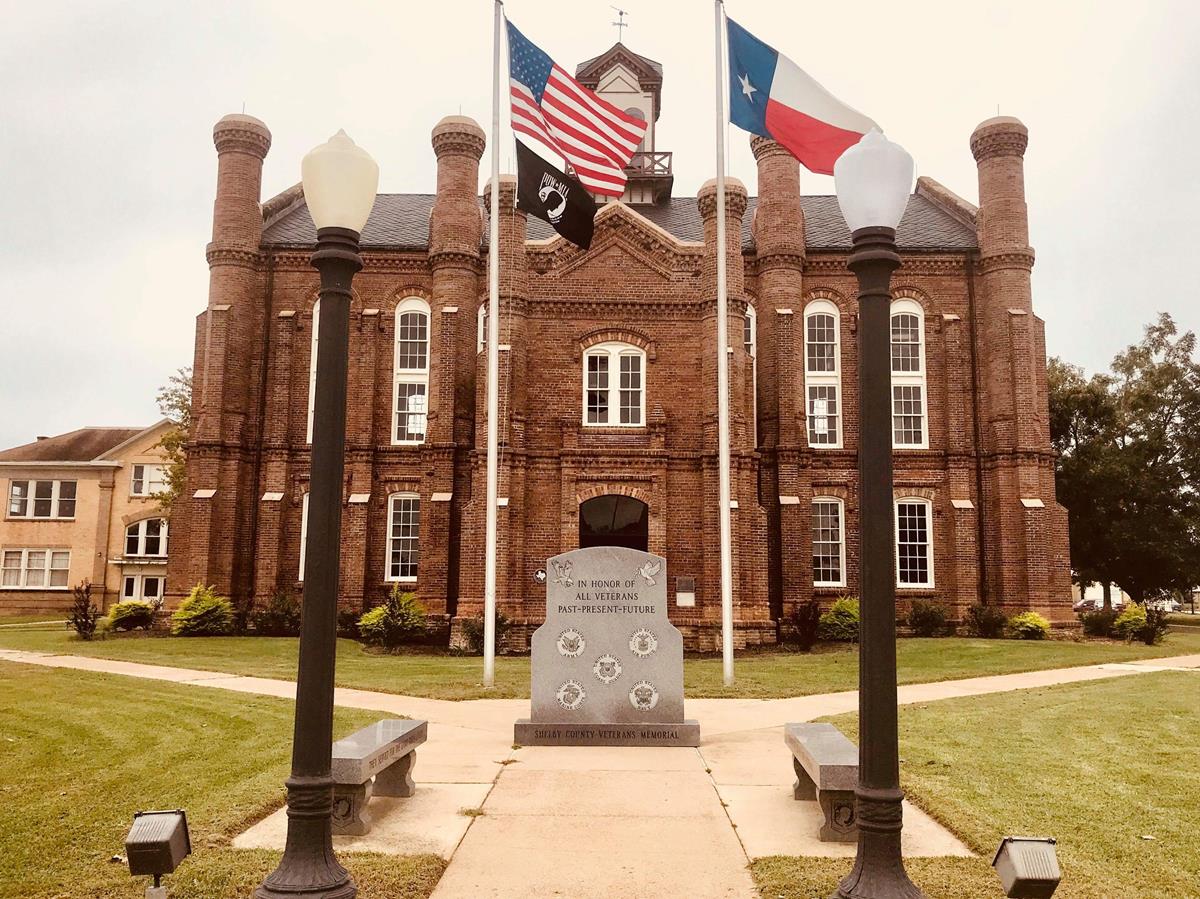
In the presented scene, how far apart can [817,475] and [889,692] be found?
2311 centimetres

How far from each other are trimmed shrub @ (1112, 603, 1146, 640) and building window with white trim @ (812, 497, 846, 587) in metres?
7.52

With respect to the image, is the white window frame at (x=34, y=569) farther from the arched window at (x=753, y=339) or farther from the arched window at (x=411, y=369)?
the arched window at (x=753, y=339)

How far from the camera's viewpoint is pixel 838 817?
251 inches

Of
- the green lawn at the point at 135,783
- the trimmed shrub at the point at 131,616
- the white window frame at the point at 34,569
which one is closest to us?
the green lawn at the point at 135,783

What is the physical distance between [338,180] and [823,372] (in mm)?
24304

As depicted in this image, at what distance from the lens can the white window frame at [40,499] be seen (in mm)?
42031

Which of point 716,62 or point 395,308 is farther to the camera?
point 395,308

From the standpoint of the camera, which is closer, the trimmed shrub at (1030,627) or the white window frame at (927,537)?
the trimmed shrub at (1030,627)

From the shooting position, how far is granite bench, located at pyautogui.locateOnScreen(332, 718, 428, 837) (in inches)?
249

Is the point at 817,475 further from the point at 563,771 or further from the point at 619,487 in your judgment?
the point at 563,771

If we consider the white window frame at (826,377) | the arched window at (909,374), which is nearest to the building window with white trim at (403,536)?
the white window frame at (826,377)

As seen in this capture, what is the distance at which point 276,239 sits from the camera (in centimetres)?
2773

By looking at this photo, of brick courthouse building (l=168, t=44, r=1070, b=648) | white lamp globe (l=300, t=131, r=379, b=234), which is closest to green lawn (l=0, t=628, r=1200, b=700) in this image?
brick courthouse building (l=168, t=44, r=1070, b=648)

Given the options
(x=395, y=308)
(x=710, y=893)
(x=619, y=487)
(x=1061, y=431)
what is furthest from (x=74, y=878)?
(x=1061, y=431)
